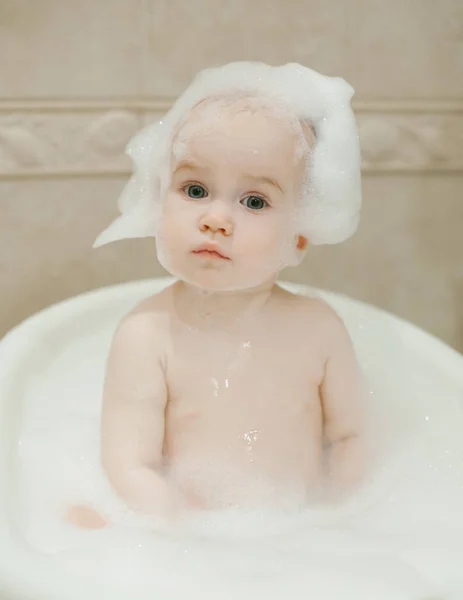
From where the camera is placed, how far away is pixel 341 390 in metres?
1.00

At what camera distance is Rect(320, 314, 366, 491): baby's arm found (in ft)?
3.28

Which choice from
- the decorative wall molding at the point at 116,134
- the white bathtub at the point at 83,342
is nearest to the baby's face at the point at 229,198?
the white bathtub at the point at 83,342

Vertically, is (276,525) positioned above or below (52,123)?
below

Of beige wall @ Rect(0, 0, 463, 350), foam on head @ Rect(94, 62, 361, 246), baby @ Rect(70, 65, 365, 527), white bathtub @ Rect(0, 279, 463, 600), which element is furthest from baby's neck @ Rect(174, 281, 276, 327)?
beige wall @ Rect(0, 0, 463, 350)

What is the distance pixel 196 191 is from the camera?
2.99ft

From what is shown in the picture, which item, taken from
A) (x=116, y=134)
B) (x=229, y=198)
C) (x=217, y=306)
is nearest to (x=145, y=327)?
(x=217, y=306)

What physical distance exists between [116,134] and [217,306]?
54cm

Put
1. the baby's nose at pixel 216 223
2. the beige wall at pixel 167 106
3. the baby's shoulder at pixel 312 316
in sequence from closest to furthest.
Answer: the baby's nose at pixel 216 223
the baby's shoulder at pixel 312 316
the beige wall at pixel 167 106

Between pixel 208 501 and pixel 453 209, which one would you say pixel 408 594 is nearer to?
pixel 208 501

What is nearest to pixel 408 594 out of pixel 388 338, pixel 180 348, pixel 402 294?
pixel 180 348

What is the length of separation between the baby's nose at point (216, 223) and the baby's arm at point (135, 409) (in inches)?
6.3

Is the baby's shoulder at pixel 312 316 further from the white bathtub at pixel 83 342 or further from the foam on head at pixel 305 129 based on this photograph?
the white bathtub at pixel 83 342

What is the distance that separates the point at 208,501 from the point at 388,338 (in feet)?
1.44

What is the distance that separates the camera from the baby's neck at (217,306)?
97cm
